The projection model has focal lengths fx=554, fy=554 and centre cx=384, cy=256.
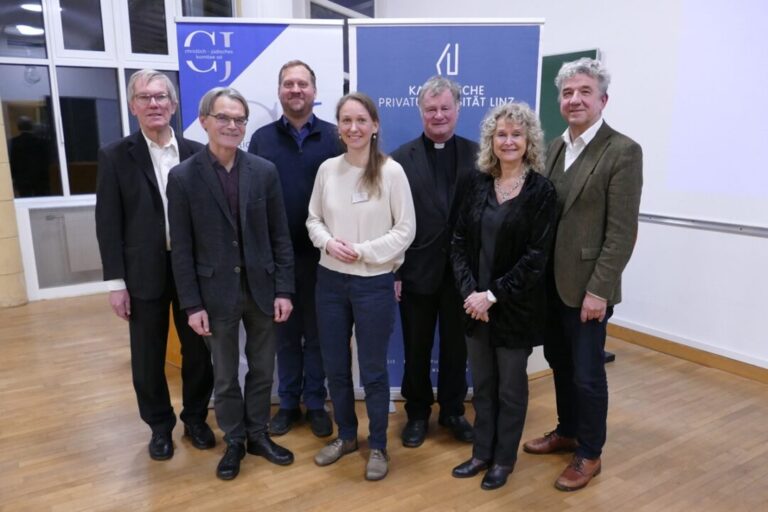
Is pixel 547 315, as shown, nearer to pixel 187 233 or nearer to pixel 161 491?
pixel 187 233

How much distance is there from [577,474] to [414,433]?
2.52 feet

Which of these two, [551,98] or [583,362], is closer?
[583,362]

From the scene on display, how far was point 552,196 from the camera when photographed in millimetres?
2121

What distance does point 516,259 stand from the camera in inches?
84.1

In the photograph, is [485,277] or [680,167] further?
[680,167]

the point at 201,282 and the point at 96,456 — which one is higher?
the point at 201,282

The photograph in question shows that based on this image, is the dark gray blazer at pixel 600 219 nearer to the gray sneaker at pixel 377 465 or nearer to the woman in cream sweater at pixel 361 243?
the woman in cream sweater at pixel 361 243

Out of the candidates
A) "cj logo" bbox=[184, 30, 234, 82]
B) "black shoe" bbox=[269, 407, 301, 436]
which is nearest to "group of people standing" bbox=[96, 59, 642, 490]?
"black shoe" bbox=[269, 407, 301, 436]

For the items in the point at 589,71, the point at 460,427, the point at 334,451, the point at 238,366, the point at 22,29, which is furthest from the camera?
the point at 22,29

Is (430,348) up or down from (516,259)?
down

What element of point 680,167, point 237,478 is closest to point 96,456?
point 237,478

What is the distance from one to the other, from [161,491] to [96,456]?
52 centimetres

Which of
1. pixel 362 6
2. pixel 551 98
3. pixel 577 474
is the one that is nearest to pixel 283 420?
pixel 577 474

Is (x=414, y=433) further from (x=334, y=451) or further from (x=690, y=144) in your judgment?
(x=690, y=144)
